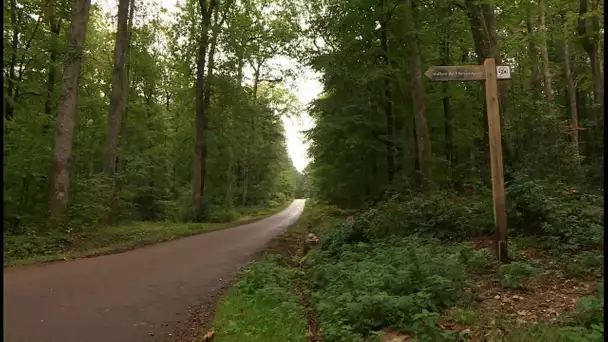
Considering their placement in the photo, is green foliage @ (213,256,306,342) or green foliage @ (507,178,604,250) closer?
green foliage @ (213,256,306,342)

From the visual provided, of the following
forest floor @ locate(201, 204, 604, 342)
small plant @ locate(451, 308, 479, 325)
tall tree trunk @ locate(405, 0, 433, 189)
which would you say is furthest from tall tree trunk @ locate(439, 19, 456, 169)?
small plant @ locate(451, 308, 479, 325)

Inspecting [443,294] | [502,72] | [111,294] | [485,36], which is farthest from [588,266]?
[111,294]

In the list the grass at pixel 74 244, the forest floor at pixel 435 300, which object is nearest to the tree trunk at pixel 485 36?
the forest floor at pixel 435 300

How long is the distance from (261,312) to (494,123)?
4704 mm

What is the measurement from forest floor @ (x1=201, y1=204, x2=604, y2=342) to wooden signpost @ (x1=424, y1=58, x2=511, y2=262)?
57cm

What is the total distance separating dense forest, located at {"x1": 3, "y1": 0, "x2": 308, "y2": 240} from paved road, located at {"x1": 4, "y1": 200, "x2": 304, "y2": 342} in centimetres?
400

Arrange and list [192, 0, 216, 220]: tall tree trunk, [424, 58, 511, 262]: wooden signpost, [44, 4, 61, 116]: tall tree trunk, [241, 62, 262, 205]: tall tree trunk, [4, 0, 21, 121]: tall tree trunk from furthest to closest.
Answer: [241, 62, 262, 205]: tall tree trunk → [192, 0, 216, 220]: tall tree trunk → [44, 4, 61, 116]: tall tree trunk → [4, 0, 21, 121]: tall tree trunk → [424, 58, 511, 262]: wooden signpost

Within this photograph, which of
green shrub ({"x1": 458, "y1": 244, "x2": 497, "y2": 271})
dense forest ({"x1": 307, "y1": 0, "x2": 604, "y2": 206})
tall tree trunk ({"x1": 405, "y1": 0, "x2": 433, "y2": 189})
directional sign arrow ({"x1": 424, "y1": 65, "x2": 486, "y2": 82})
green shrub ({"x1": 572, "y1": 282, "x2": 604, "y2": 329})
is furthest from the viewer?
tall tree trunk ({"x1": 405, "y1": 0, "x2": 433, "y2": 189})

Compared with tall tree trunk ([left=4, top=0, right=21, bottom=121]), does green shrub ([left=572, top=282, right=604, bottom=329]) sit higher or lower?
lower

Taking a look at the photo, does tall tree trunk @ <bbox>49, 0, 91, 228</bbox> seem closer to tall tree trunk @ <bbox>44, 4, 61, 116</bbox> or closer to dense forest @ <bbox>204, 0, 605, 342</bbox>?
dense forest @ <bbox>204, 0, 605, 342</bbox>

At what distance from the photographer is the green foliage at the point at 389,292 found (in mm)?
5316

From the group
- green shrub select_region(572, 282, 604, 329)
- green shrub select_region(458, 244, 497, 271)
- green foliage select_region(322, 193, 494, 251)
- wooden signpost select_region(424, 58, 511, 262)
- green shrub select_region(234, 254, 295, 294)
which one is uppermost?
wooden signpost select_region(424, 58, 511, 262)

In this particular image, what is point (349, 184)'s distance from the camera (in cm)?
2298

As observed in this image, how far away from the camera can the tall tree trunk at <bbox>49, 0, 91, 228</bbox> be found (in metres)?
13.5
